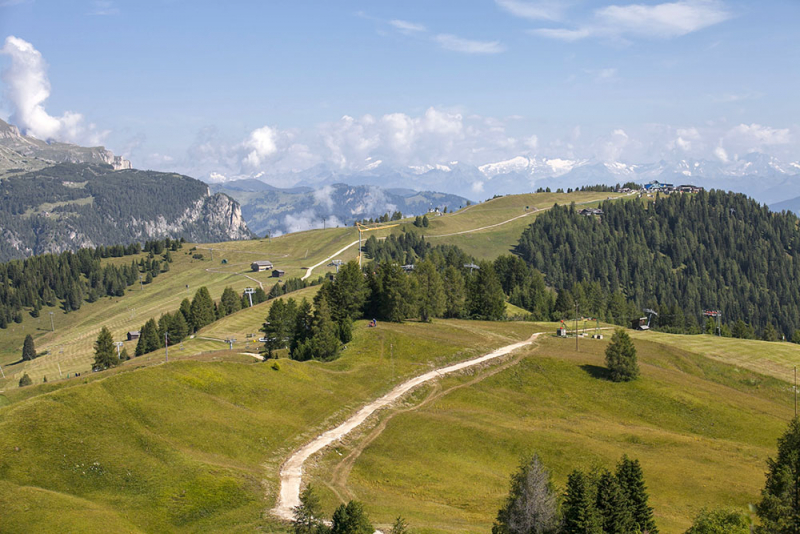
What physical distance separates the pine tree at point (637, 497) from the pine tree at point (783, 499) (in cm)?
804

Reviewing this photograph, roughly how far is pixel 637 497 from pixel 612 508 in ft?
15.6

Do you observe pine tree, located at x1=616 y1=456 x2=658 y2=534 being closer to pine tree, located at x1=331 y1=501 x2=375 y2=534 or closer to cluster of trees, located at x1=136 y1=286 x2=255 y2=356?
pine tree, located at x1=331 y1=501 x2=375 y2=534

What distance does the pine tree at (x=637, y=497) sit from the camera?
4988 centimetres

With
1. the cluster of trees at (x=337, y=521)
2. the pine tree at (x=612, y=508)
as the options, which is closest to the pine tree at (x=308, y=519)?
the cluster of trees at (x=337, y=521)

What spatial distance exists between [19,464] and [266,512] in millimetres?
21569

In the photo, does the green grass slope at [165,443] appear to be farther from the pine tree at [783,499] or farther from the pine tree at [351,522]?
the pine tree at [783,499]

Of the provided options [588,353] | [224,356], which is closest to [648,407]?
[588,353]

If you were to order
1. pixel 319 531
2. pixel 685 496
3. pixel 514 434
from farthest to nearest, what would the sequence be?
pixel 514 434 < pixel 685 496 < pixel 319 531

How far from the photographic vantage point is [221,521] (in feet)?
156

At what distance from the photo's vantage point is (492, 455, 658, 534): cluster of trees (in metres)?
44.8

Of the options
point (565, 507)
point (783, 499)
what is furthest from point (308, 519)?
point (783, 499)

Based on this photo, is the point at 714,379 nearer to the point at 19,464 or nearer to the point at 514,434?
the point at 514,434

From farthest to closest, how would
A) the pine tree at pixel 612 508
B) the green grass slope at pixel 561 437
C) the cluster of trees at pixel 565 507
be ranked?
the green grass slope at pixel 561 437 → the pine tree at pixel 612 508 → the cluster of trees at pixel 565 507

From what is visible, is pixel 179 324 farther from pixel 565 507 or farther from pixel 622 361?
pixel 565 507
